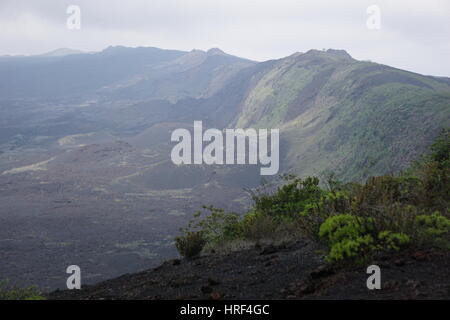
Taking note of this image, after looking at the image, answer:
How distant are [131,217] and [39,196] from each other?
41.3ft

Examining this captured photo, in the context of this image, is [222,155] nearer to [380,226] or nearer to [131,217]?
[131,217]

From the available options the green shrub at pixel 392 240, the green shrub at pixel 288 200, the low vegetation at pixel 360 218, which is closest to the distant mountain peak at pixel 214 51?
the green shrub at pixel 288 200

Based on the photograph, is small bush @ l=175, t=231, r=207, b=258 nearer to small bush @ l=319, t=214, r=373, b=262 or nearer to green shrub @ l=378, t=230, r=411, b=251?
small bush @ l=319, t=214, r=373, b=262

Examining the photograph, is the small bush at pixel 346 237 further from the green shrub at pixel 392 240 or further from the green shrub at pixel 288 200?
the green shrub at pixel 288 200

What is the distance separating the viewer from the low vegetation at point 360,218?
210 inches

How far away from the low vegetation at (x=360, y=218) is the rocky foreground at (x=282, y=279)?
0.25 meters

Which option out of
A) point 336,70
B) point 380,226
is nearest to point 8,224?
point 380,226

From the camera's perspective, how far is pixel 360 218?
18.0 feet

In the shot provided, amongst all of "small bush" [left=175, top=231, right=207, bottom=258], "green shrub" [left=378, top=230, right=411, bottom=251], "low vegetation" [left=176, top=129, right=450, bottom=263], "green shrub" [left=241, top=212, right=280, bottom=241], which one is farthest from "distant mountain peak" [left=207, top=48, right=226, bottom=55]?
"green shrub" [left=378, top=230, right=411, bottom=251]

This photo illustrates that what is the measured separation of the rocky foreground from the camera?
4.40 metres

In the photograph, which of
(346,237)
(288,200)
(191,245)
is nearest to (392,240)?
(346,237)

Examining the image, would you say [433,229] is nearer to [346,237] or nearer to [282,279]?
[346,237]

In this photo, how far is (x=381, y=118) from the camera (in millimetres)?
40250

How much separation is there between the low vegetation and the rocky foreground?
253mm
